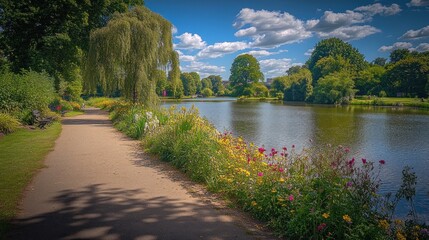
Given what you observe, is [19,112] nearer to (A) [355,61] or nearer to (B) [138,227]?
(B) [138,227]

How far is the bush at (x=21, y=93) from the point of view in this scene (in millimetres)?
14586

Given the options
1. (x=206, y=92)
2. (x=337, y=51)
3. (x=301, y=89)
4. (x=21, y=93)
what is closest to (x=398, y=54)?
(x=337, y=51)

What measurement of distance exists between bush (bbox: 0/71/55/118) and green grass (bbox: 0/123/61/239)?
3.41 meters

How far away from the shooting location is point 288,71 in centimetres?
12725

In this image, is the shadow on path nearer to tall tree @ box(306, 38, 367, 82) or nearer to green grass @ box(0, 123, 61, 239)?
green grass @ box(0, 123, 61, 239)

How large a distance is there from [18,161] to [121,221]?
513 cm

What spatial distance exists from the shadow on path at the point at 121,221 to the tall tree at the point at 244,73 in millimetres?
86525

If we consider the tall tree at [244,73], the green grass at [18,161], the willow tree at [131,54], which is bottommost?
the green grass at [18,161]

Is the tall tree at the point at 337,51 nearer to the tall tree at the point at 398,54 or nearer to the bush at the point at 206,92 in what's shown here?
the tall tree at the point at 398,54

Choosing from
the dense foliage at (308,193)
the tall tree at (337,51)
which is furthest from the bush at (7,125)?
the tall tree at (337,51)

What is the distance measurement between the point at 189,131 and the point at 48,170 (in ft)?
12.9

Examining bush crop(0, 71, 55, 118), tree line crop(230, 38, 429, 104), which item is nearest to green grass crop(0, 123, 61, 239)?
bush crop(0, 71, 55, 118)

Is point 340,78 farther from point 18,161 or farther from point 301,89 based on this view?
point 18,161

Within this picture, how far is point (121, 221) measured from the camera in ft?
13.7
